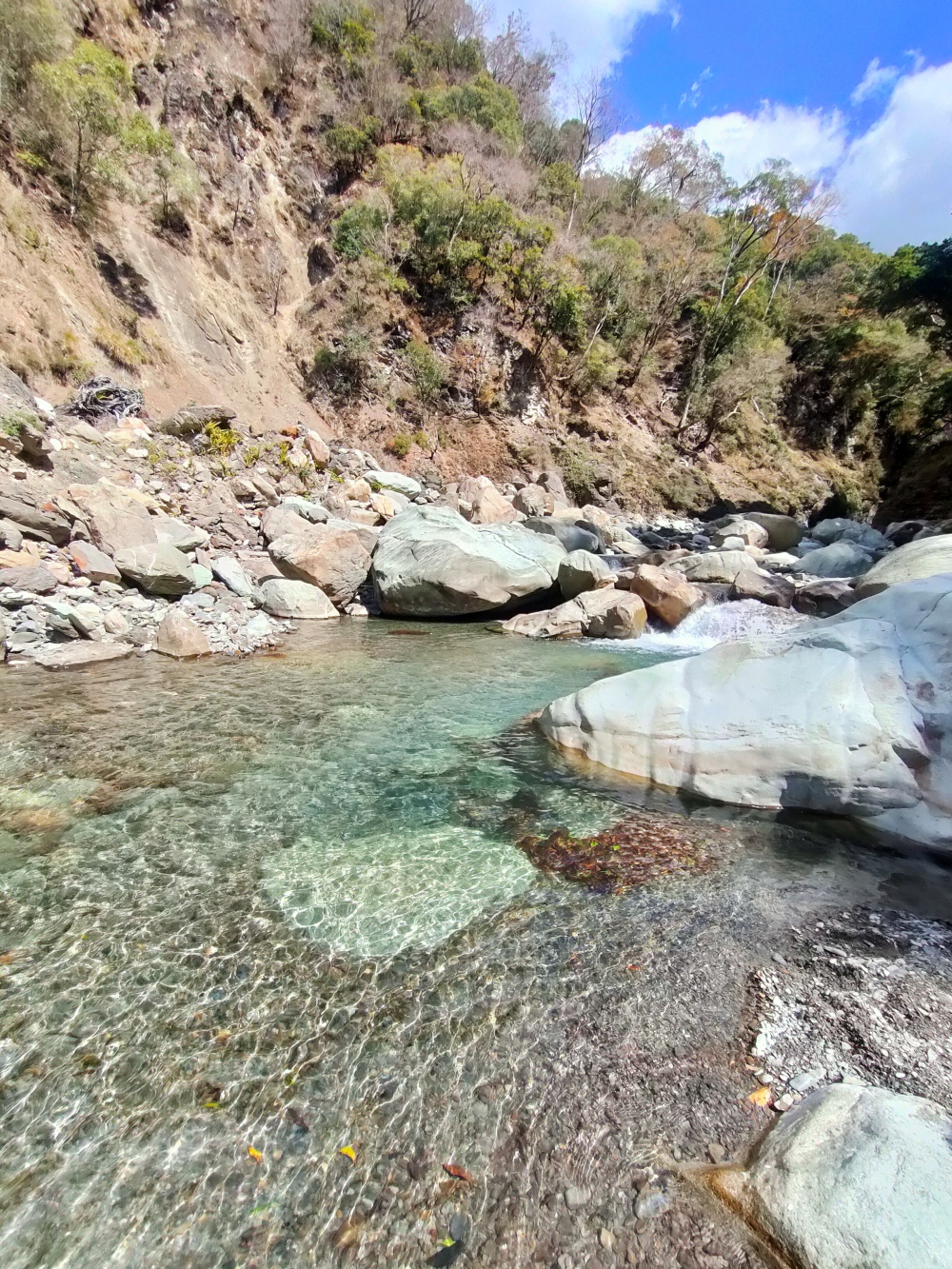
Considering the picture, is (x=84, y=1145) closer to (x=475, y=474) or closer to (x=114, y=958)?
(x=114, y=958)

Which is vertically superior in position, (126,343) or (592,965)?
(126,343)

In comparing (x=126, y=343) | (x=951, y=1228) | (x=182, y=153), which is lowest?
(x=951, y=1228)

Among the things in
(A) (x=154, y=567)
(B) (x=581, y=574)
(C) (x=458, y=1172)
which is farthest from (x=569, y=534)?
(C) (x=458, y=1172)

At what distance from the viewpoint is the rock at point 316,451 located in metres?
15.3

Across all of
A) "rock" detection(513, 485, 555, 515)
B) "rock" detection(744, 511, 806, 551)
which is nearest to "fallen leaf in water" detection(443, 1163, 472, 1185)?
"rock" detection(513, 485, 555, 515)

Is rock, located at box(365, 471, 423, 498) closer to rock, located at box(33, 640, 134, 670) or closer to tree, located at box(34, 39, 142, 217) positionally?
tree, located at box(34, 39, 142, 217)

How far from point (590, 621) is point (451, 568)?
269 centimetres

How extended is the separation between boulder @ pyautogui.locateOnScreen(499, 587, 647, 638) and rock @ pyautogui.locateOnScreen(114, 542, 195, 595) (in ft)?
17.6

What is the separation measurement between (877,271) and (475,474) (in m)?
23.4

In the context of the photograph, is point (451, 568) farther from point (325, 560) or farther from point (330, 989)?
point (330, 989)

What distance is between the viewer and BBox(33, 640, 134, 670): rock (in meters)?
6.76

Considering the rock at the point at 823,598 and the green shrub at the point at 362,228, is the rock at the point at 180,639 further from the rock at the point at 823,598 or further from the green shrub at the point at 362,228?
the green shrub at the point at 362,228

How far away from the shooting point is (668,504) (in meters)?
23.2

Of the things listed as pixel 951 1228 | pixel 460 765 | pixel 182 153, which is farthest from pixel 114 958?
pixel 182 153
